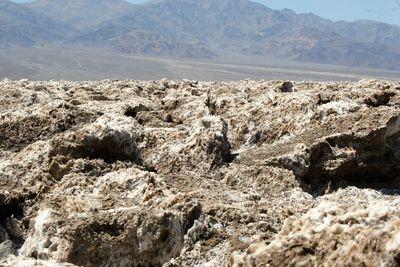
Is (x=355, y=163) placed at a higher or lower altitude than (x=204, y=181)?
higher

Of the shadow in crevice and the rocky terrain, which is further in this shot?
the shadow in crevice

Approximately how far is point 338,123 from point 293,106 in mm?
1305

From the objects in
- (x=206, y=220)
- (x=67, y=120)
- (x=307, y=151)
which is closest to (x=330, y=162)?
(x=307, y=151)

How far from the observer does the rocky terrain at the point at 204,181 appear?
5.29m

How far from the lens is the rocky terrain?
5285 millimetres

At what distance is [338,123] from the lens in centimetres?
1212

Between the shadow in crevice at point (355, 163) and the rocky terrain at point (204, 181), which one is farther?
the shadow in crevice at point (355, 163)

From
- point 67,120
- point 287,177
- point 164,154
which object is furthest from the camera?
point 67,120

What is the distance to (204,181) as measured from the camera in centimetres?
967

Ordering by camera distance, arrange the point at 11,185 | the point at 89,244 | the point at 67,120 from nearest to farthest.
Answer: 1. the point at 89,244
2. the point at 11,185
3. the point at 67,120

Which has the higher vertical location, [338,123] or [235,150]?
[338,123]

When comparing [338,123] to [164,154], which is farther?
[338,123]

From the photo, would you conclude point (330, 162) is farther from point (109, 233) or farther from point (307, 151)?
point (109, 233)

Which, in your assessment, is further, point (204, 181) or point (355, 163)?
point (355, 163)
